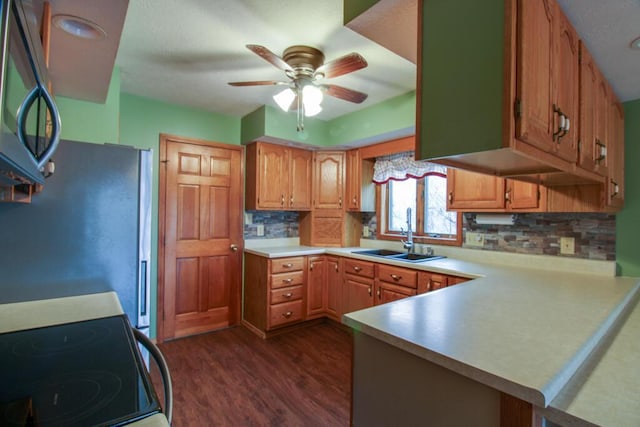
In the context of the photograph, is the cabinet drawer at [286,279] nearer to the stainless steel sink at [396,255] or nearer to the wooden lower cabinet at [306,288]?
the wooden lower cabinet at [306,288]

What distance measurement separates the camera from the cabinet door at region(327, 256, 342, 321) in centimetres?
329

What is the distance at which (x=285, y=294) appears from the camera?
3.18 m

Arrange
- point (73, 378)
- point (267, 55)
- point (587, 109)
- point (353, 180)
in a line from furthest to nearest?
point (353, 180) → point (267, 55) → point (587, 109) → point (73, 378)

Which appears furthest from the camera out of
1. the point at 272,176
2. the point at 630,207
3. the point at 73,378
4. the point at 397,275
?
the point at 272,176

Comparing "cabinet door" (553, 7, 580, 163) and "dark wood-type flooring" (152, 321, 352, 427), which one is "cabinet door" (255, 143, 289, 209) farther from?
"cabinet door" (553, 7, 580, 163)

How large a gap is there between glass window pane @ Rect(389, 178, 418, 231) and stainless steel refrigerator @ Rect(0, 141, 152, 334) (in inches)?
99.4

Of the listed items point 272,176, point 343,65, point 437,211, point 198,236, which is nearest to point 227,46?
point 343,65

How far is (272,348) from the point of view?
2871mm

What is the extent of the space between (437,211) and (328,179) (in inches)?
51.3

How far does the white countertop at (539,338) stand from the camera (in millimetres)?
714

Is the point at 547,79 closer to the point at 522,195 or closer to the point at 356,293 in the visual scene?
the point at 522,195

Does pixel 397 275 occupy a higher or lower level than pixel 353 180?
lower

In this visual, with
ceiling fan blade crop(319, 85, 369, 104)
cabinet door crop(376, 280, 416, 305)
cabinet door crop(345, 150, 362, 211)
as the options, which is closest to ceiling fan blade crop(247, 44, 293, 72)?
ceiling fan blade crop(319, 85, 369, 104)

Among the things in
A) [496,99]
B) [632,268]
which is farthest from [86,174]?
[632,268]
